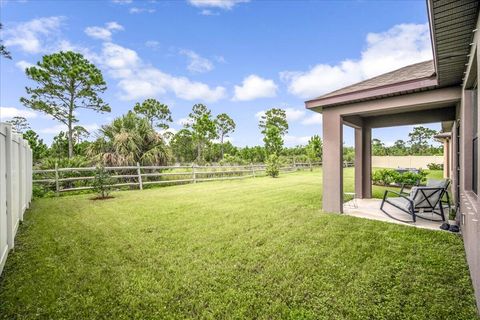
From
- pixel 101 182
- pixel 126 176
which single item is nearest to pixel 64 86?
pixel 126 176

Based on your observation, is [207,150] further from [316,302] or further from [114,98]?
[316,302]

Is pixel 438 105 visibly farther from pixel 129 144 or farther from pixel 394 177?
pixel 129 144

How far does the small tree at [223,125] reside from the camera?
34.8 m

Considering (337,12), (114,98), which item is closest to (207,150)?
(114,98)

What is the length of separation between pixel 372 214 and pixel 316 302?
3898 millimetres

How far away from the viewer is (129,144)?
1145cm

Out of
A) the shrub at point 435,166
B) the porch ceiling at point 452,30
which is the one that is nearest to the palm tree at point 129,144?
the porch ceiling at point 452,30

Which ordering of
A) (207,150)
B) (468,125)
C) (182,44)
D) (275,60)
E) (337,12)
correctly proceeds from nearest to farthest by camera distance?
(468,125), (337,12), (182,44), (275,60), (207,150)

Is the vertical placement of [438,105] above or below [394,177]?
above

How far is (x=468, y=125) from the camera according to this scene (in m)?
3.48

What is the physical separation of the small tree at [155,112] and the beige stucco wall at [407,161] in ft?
81.4

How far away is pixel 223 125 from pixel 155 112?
9648 millimetres

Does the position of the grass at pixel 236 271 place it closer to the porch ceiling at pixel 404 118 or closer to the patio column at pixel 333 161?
the patio column at pixel 333 161

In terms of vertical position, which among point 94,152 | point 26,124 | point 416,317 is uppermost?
point 26,124
